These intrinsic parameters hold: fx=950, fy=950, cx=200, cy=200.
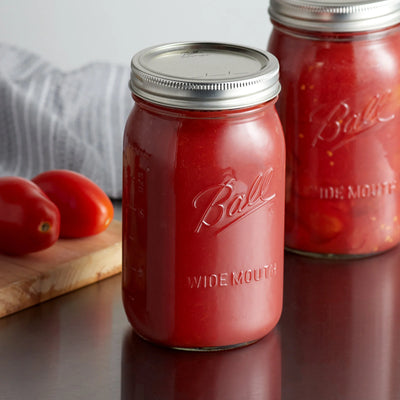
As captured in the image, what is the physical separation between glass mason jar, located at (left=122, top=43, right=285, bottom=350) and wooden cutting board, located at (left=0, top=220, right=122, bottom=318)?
146 millimetres

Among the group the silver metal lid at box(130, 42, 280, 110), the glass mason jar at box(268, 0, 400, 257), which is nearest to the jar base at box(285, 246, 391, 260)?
the glass mason jar at box(268, 0, 400, 257)

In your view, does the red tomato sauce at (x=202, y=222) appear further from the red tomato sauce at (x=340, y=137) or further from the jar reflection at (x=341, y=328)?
the red tomato sauce at (x=340, y=137)

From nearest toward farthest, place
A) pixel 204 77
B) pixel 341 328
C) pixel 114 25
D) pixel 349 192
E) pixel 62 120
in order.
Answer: pixel 204 77
pixel 341 328
pixel 349 192
pixel 62 120
pixel 114 25

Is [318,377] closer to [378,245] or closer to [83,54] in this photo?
[378,245]

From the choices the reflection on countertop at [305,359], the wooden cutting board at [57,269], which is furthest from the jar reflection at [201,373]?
the wooden cutting board at [57,269]

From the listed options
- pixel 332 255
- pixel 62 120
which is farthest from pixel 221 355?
pixel 62 120

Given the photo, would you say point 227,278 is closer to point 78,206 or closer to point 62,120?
point 78,206

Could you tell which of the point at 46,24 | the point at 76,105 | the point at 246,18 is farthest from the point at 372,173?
the point at 46,24

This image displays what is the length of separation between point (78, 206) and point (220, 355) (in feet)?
1.03

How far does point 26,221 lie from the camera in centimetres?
112

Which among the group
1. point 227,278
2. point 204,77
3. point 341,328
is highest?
point 204,77

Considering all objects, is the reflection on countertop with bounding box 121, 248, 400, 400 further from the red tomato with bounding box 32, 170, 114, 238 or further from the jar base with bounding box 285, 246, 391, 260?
the red tomato with bounding box 32, 170, 114, 238

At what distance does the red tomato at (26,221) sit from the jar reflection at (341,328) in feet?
0.98

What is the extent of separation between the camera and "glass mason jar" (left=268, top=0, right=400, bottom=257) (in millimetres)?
1113
